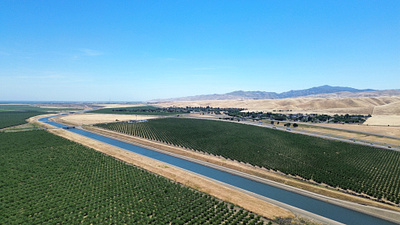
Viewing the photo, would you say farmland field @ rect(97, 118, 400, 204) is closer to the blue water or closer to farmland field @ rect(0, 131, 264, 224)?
the blue water

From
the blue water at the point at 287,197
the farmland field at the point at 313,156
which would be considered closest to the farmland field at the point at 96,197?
the blue water at the point at 287,197

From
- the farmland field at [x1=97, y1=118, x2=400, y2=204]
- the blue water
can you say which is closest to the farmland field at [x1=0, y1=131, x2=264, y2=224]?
the blue water

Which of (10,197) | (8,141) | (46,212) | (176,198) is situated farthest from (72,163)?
(8,141)

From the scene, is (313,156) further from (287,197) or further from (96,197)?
(96,197)

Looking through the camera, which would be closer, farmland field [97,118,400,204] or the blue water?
the blue water

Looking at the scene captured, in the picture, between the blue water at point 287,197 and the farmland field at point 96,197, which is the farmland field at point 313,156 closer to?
the blue water at point 287,197

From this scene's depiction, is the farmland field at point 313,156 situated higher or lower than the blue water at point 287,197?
higher

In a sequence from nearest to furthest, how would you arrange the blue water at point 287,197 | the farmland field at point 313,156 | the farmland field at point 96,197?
the farmland field at point 96,197, the blue water at point 287,197, the farmland field at point 313,156
